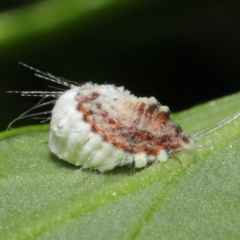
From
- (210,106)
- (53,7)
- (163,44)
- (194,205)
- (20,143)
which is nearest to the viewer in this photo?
(194,205)

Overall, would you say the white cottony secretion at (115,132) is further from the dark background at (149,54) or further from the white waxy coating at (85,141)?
the dark background at (149,54)

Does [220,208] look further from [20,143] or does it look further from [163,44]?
[163,44]

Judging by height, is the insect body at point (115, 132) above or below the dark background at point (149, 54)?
above

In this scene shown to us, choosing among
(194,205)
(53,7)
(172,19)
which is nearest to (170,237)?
(194,205)

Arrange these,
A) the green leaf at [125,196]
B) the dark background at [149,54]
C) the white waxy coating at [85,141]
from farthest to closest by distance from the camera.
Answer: the dark background at [149,54], the white waxy coating at [85,141], the green leaf at [125,196]

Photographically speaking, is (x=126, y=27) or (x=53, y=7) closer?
(x=53, y=7)

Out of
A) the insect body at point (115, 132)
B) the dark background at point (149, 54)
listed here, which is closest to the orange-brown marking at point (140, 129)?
the insect body at point (115, 132)

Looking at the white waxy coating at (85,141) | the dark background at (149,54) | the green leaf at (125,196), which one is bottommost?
the dark background at (149,54)
